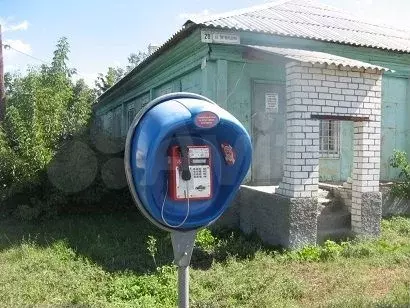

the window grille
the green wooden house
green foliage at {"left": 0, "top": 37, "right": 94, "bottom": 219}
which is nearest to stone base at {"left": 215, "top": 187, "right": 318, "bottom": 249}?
the green wooden house

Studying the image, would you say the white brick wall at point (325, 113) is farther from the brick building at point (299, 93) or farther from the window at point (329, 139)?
the window at point (329, 139)

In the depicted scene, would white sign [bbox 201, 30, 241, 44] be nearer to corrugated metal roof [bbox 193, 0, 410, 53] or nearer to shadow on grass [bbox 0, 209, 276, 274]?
corrugated metal roof [bbox 193, 0, 410, 53]

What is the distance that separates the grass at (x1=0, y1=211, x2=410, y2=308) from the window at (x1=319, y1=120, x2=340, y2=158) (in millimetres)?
2292

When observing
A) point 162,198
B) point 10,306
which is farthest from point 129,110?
point 162,198

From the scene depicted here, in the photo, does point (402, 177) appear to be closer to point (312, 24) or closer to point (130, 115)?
point (312, 24)

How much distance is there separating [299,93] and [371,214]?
2.05 m

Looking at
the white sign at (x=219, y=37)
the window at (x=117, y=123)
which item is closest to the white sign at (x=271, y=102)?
the white sign at (x=219, y=37)

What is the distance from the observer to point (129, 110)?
14.7 metres

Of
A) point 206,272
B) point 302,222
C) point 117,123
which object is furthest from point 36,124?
point 117,123

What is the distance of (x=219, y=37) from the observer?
21.9 ft

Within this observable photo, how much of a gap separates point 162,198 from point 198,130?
53cm

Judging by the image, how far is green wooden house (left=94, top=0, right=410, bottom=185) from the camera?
684 centimetres

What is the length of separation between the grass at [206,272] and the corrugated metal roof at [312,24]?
3.44m

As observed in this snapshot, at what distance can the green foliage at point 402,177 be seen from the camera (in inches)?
297
